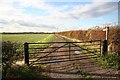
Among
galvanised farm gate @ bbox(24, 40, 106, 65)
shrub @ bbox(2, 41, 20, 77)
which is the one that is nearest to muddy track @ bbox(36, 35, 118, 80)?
galvanised farm gate @ bbox(24, 40, 106, 65)

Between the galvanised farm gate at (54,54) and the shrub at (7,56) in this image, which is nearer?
the shrub at (7,56)

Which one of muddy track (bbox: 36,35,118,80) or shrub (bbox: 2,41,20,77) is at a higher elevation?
shrub (bbox: 2,41,20,77)

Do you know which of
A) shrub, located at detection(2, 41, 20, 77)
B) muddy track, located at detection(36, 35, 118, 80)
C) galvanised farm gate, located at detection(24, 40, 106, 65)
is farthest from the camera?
galvanised farm gate, located at detection(24, 40, 106, 65)

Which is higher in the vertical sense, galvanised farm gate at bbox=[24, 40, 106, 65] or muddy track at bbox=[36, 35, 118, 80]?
galvanised farm gate at bbox=[24, 40, 106, 65]

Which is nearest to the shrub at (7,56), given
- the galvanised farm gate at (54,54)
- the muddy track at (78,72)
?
the galvanised farm gate at (54,54)

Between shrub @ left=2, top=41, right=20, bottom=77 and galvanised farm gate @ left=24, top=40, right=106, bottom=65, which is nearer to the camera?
shrub @ left=2, top=41, right=20, bottom=77

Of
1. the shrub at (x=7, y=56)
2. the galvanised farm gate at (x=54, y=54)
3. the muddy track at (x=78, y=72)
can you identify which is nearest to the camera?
the shrub at (x=7, y=56)

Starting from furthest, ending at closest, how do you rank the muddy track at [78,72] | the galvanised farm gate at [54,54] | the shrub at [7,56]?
the galvanised farm gate at [54,54], the muddy track at [78,72], the shrub at [7,56]

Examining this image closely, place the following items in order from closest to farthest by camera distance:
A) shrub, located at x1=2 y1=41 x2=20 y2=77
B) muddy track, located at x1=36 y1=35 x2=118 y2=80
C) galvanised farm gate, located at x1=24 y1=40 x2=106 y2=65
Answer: shrub, located at x1=2 y1=41 x2=20 y2=77, muddy track, located at x1=36 y1=35 x2=118 y2=80, galvanised farm gate, located at x1=24 y1=40 x2=106 y2=65

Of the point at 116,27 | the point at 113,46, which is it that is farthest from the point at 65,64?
the point at 116,27

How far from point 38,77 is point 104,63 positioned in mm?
4728

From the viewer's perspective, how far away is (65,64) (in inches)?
479

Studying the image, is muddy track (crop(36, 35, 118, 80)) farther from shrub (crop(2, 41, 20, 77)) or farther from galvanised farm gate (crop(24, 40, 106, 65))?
shrub (crop(2, 41, 20, 77))

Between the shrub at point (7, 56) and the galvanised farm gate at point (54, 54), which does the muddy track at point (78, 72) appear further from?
the shrub at point (7, 56)
